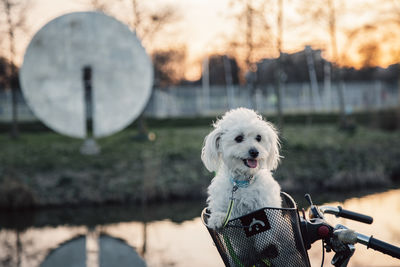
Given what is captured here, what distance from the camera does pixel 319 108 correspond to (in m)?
33.5

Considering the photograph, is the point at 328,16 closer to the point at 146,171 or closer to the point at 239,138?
the point at 146,171

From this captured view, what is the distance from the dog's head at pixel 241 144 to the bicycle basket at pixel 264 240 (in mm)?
773

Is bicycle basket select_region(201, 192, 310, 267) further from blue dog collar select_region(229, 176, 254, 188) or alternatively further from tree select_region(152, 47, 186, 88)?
tree select_region(152, 47, 186, 88)

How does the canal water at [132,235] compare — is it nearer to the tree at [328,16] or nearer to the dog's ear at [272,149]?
the dog's ear at [272,149]

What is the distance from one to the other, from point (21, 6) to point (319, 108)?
78.0 feet

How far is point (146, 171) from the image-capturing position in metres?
11.6

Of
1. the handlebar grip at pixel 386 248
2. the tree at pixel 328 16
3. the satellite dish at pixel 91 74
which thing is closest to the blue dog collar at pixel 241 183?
the handlebar grip at pixel 386 248

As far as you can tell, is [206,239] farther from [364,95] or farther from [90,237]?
[364,95]

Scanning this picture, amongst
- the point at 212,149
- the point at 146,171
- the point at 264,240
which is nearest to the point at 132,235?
the point at 146,171

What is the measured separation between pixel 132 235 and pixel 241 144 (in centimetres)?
513

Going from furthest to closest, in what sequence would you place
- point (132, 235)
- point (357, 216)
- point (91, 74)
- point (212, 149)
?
point (91, 74)
point (132, 235)
point (212, 149)
point (357, 216)

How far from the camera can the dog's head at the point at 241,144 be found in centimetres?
279

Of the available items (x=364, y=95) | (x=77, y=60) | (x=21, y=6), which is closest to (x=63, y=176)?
(x=77, y=60)

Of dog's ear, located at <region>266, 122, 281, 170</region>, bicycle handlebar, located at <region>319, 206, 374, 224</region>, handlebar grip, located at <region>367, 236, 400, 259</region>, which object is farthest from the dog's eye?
handlebar grip, located at <region>367, 236, 400, 259</region>
